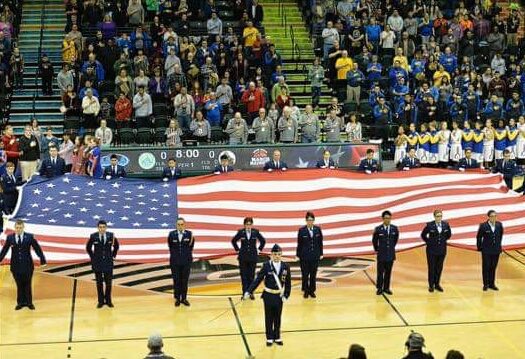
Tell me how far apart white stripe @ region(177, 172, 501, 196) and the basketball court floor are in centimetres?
164

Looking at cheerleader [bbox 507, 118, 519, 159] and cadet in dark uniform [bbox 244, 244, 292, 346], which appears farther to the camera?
cheerleader [bbox 507, 118, 519, 159]

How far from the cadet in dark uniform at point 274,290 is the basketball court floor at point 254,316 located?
352 mm

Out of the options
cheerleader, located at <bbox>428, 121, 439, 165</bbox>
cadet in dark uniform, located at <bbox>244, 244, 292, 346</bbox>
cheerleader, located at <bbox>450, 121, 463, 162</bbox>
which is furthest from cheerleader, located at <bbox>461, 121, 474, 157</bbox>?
cadet in dark uniform, located at <bbox>244, 244, 292, 346</bbox>

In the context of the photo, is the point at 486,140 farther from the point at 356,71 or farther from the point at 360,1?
the point at 360,1

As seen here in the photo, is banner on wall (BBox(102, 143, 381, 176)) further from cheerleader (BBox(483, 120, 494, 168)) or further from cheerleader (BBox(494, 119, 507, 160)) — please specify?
cheerleader (BBox(494, 119, 507, 160))

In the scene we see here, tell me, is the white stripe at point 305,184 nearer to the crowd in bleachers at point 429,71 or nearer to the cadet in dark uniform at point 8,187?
the cadet in dark uniform at point 8,187

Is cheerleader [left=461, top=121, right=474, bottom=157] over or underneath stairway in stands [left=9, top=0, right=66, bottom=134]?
underneath

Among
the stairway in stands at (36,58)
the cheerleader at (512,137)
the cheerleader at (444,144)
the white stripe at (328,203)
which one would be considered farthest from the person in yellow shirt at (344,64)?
the white stripe at (328,203)

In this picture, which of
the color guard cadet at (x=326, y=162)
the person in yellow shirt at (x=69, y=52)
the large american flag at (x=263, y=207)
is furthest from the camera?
the person in yellow shirt at (x=69, y=52)

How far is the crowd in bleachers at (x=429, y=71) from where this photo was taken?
28359 mm

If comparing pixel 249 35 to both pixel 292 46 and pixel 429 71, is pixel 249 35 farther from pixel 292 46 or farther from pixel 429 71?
pixel 429 71

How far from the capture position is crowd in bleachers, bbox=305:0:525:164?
28359 millimetres

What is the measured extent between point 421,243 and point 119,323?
601 centimetres

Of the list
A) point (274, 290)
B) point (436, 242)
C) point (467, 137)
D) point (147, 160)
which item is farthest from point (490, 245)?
point (467, 137)
